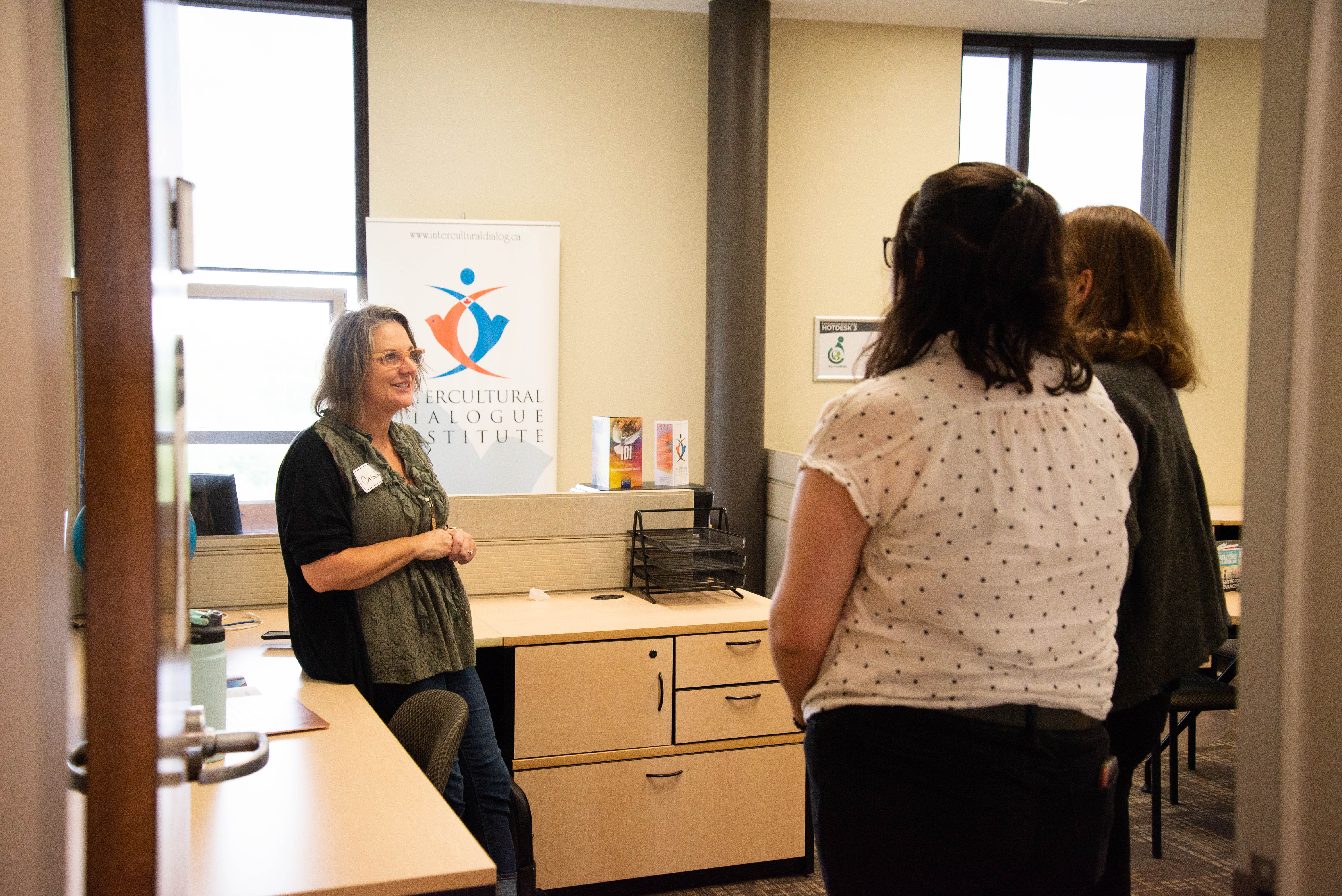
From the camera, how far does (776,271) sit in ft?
17.0

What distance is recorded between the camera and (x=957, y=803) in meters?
1.09

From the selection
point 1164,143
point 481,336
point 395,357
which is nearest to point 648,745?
point 395,357

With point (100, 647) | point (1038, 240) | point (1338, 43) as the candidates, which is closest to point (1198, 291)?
point (1038, 240)

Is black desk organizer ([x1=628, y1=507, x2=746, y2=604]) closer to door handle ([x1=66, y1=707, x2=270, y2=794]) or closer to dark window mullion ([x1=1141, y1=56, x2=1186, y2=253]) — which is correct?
door handle ([x1=66, y1=707, x2=270, y2=794])

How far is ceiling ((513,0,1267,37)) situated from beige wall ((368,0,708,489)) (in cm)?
25

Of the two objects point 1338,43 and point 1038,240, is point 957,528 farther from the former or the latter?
point 1338,43

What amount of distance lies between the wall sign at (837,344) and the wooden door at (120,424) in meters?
4.81

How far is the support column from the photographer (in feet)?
15.4

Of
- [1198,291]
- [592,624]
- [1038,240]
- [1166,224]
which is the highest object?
[1166,224]

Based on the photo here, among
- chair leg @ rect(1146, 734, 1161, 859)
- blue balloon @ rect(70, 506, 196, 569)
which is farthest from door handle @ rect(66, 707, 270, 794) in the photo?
chair leg @ rect(1146, 734, 1161, 859)

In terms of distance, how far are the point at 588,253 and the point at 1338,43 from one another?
4513 mm

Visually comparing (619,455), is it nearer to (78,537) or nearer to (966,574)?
(78,537)

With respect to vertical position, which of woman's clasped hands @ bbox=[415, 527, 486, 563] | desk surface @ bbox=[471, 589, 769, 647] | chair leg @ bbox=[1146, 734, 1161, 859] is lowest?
chair leg @ bbox=[1146, 734, 1161, 859]

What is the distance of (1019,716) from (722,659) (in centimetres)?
160
